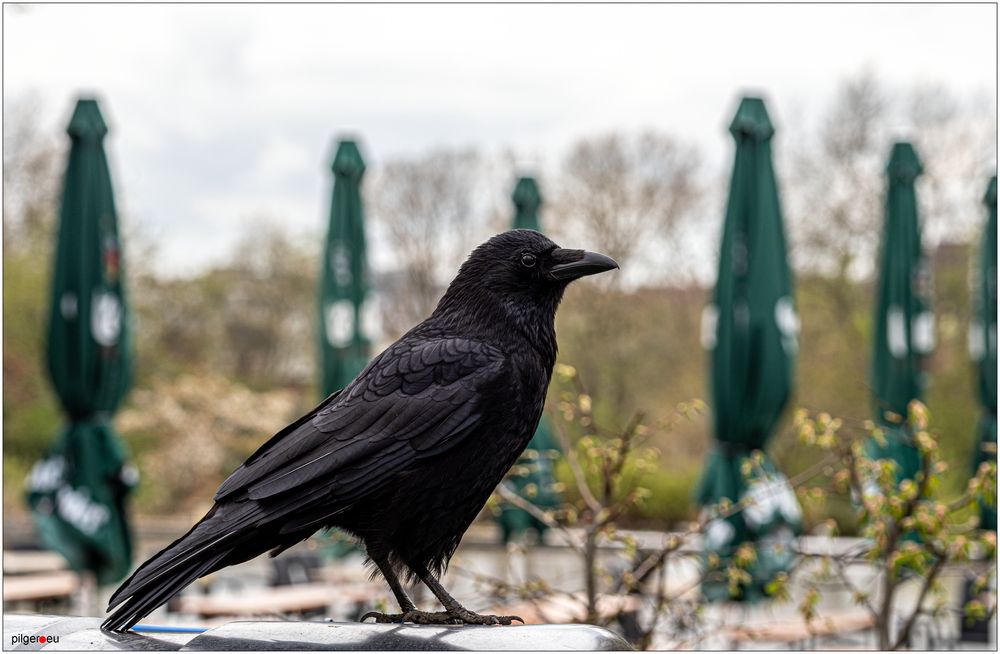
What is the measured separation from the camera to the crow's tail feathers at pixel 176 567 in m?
2.37

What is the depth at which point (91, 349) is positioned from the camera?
6719 mm

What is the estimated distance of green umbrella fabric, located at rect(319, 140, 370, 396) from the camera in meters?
7.88

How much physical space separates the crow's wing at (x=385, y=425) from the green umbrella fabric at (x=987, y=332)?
6.16m

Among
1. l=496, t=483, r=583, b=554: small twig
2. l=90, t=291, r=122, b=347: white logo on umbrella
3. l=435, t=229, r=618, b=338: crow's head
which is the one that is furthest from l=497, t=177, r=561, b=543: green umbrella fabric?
l=435, t=229, r=618, b=338: crow's head

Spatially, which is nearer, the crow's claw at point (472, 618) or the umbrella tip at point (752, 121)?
the crow's claw at point (472, 618)

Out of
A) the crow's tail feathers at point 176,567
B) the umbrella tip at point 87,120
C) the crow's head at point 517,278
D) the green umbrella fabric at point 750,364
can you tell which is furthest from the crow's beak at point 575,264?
the umbrella tip at point 87,120

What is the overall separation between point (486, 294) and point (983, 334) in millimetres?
6606

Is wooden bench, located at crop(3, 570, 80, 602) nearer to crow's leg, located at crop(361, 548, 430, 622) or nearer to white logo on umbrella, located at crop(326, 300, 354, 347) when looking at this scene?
white logo on umbrella, located at crop(326, 300, 354, 347)

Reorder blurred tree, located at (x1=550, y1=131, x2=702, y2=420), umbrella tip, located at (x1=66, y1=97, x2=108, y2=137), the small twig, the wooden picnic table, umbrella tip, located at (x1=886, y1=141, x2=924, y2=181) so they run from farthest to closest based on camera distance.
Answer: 1. blurred tree, located at (x1=550, y1=131, x2=702, y2=420)
2. the wooden picnic table
3. umbrella tip, located at (x1=886, y1=141, x2=924, y2=181)
4. umbrella tip, located at (x1=66, y1=97, x2=108, y2=137)
5. the small twig

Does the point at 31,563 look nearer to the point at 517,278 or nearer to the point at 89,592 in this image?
the point at 89,592

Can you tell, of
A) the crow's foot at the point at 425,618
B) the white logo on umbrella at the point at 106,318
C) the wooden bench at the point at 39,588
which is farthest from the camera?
the wooden bench at the point at 39,588


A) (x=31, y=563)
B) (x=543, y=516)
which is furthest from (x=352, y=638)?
(x=31, y=563)

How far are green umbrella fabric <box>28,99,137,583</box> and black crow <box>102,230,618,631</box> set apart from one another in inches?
179

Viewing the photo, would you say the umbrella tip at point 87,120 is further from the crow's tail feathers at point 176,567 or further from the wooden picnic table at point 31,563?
the crow's tail feathers at point 176,567
